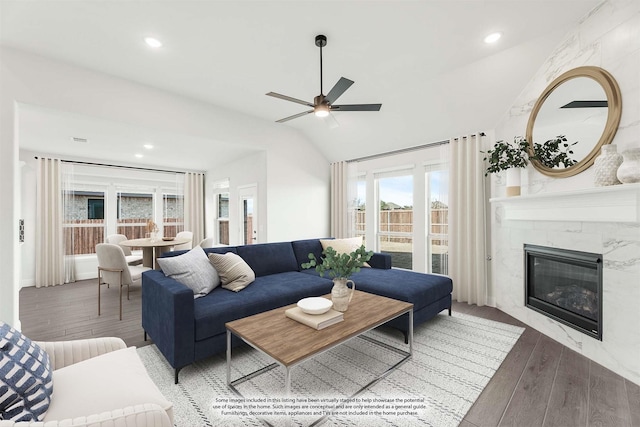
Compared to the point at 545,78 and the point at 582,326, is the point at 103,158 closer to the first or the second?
the point at 545,78

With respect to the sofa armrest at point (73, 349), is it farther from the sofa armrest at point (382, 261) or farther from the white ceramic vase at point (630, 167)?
the white ceramic vase at point (630, 167)

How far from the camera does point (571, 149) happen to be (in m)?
2.58

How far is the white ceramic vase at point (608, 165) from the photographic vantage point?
2.11 meters

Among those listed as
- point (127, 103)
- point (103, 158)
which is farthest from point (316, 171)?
point (103, 158)

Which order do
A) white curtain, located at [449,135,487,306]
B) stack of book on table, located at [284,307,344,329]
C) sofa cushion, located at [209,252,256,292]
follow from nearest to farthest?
stack of book on table, located at [284,307,344,329] → sofa cushion, located at [209,252,256,292] → white curtain, located at [449,135,487,306]

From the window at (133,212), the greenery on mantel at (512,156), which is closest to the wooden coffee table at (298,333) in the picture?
the greenery on mantel at (512,156)

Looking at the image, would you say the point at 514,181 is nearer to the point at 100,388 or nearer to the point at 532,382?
the point at 532,382

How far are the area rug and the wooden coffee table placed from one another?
0.32 ft

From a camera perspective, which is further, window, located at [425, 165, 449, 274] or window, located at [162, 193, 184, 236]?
window, located at [162, 193, 184, 236]

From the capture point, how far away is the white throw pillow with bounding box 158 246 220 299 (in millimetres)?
2453

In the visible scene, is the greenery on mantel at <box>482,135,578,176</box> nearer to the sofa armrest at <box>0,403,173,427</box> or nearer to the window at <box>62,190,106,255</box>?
the sofa armrest at <box>0,403,173,427</box>

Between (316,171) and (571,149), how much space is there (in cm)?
Answer: 377

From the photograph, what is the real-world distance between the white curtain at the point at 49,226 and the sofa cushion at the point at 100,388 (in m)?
5.16

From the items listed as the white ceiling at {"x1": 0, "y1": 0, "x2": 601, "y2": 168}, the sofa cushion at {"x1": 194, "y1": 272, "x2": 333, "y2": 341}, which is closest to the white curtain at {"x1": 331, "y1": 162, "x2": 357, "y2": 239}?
the white ceiling at {"x1": 0, "y1": 0, "x2": 601, "y2": 168}
